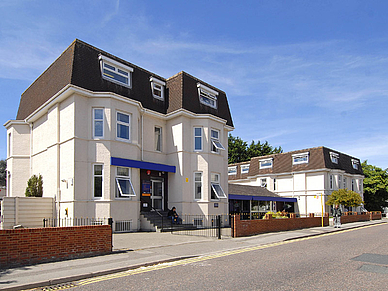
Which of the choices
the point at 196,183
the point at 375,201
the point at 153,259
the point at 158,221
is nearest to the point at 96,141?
the point at 158,221

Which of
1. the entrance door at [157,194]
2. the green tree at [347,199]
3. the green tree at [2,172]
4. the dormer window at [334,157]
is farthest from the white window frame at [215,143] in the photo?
the green tree at [2,172]

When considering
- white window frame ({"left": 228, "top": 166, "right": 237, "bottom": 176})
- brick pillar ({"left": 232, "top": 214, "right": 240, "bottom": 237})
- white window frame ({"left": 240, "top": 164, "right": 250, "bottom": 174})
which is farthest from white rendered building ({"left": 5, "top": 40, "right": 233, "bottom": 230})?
white window frame ({"left": 228, "top": 166, "right": 237, "bottom": 176})

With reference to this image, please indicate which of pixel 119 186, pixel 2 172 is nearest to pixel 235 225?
pixel 119 186

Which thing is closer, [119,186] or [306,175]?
[119,186]

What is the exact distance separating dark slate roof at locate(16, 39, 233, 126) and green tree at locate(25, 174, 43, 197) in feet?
15.3

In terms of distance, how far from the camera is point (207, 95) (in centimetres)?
2403

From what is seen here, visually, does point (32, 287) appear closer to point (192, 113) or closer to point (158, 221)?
point (158, 221)

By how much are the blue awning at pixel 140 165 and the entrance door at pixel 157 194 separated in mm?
1157

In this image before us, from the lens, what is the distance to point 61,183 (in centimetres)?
1753

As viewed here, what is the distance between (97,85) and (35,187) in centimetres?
738

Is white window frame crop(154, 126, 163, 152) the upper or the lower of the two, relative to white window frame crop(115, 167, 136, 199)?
upper

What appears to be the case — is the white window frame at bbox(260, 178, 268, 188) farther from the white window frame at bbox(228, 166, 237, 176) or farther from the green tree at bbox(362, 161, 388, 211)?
the green tree at bbox(362, 161, 388, 211)

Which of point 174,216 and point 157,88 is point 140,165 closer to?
point 174,216

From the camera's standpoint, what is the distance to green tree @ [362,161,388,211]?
50938mm
